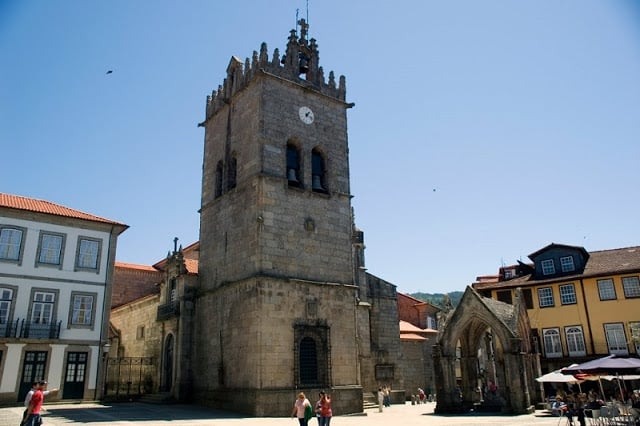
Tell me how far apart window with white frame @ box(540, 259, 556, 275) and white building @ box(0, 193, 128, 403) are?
2932cm

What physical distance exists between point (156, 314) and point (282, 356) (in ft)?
43.6

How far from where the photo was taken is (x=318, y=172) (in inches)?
1070

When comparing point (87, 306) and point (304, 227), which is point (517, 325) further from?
point (87, 306)

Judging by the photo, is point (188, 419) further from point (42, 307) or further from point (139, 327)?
point (139, 327)

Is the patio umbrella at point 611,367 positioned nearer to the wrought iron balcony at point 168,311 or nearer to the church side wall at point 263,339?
the church side wall at point 263,339

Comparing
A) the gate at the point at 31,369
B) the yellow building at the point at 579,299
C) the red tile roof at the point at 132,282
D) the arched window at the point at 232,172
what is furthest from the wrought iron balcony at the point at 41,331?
the yellow building at the point at 579,299

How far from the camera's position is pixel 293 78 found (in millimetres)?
27219

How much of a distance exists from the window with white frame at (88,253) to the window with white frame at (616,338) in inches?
1251

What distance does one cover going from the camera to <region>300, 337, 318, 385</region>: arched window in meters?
22.5

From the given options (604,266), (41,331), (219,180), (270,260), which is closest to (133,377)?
(41,331)

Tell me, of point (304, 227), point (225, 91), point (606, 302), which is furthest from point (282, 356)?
point (606, 302)

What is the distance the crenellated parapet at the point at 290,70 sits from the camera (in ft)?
87.5

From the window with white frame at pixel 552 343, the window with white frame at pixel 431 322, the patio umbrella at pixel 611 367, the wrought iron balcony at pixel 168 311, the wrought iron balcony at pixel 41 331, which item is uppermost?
the window with white frame at pixel 431 322

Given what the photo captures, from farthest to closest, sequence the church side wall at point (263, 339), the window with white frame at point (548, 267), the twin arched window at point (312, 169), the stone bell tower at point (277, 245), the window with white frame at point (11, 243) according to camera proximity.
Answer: the window with white frame at point (548, 267), the window with white frame at point (11, 243), the twin arched window at point (312, 169), the stone bell tower at point (277, 245), the church side wall at point (263, 339)
